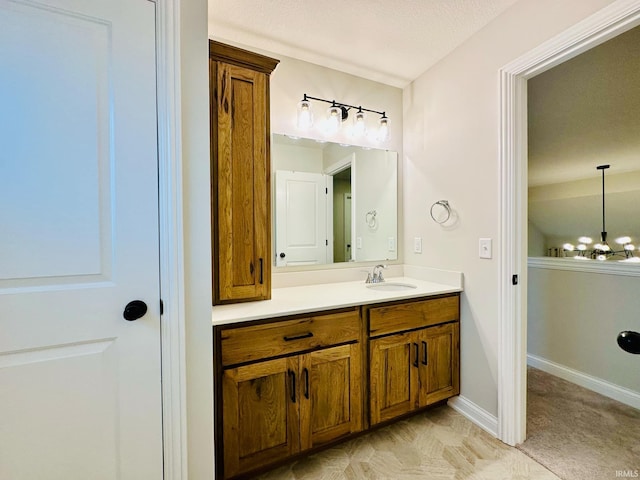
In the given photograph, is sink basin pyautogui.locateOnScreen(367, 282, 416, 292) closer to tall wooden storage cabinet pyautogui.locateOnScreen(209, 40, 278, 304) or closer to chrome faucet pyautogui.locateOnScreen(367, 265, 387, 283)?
chrome faucet pyautogui.locateOnScreen(367, 265, 387, 283)

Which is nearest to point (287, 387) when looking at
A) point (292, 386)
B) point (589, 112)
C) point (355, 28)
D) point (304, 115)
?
point (292, 386)

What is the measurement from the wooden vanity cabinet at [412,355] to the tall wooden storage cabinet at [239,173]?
2.36ft

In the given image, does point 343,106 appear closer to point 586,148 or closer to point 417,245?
point 417,245

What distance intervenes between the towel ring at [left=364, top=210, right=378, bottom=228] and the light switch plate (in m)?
0.78

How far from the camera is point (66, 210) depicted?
3.09 feet

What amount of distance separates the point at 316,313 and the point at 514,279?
114cm

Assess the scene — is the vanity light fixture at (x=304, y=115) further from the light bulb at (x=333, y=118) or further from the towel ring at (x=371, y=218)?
the towel ring at (x=371, y=218)

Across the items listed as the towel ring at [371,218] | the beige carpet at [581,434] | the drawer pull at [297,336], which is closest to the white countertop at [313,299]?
the drawer pull at [297,336]

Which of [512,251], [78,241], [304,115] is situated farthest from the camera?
[304,115]

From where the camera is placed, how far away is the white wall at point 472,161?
160 centimetres

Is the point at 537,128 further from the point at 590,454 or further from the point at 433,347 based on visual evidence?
the point at 590,454

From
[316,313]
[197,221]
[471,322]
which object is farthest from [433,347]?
[197,221]

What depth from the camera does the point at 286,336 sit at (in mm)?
1400

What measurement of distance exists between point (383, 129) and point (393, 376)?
5.82 feet
